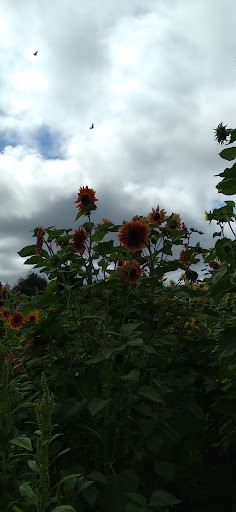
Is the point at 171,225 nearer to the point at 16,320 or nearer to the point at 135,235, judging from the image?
the point at 135,235

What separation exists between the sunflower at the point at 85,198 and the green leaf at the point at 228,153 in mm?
1015

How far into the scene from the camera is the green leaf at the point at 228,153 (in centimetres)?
266

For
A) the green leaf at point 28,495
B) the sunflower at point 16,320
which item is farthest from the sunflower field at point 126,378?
the sunflower at point 16,320

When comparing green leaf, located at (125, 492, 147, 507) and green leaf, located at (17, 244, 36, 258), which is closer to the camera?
green leaf, located at (125, 492, 147, 507)

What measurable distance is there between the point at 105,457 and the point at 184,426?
545 millimetres

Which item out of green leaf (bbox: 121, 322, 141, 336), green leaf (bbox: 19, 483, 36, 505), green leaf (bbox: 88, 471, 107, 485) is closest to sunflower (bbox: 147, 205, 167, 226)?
green leaf (bbox: 121, 322, 141, 336)

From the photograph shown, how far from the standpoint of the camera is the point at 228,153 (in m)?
2.68

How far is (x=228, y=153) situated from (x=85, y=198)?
3.50 ft

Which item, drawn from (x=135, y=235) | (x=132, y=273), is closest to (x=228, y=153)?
(x=135, y=235)

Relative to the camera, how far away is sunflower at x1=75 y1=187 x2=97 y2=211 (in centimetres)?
340

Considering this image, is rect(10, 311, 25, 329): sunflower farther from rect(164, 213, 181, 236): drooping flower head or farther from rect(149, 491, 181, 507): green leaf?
rect(149, 491, 181, 507): green leaf

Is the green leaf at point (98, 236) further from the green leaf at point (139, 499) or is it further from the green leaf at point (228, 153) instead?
the green leaf at point (139, 499)

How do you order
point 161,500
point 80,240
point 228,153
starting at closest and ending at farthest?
1. point 161,500
2. point 228,153
3. point 80,240

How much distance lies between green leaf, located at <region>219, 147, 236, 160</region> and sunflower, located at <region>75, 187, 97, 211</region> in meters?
1.01
